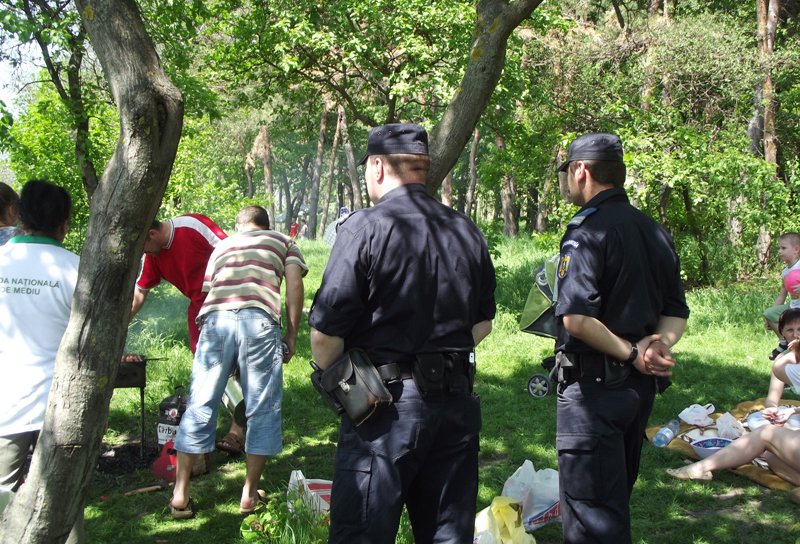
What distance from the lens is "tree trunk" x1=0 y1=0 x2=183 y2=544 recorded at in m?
2.80

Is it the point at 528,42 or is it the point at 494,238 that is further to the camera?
the point at 528,42

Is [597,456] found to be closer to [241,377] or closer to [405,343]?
[405,343]

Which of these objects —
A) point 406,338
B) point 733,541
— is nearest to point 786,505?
point 733,541

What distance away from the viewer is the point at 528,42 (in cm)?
1422

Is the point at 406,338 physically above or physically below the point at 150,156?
below

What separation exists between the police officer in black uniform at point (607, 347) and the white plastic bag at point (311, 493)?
139 centimetres

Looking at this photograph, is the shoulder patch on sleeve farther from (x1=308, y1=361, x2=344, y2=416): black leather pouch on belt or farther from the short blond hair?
(x1=308, y1=361, x2=344, y2=416): black leather pouch on belt

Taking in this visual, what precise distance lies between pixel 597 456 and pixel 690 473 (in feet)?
8.47

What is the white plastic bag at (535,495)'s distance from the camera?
4266mm

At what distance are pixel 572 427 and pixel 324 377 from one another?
107cm

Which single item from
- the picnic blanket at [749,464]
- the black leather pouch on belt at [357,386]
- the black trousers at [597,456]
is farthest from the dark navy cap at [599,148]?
the picnic blanket at [749,464]

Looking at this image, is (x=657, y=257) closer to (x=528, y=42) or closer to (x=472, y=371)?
(x=472, y=371)

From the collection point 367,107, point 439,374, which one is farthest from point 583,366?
point 367,107

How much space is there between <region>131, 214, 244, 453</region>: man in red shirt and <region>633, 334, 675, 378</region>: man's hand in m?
3.02
